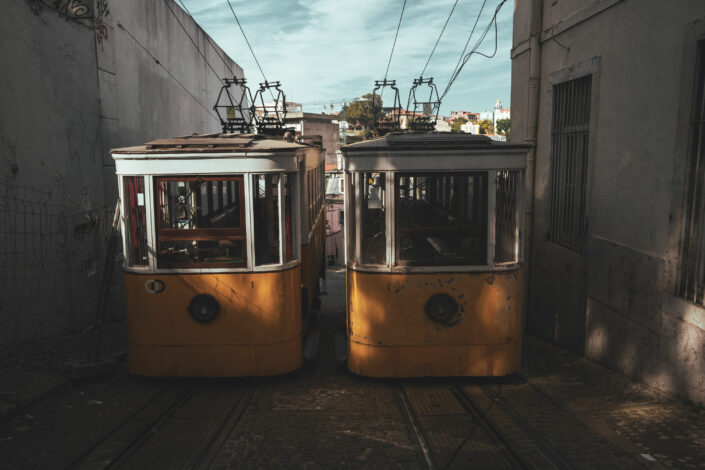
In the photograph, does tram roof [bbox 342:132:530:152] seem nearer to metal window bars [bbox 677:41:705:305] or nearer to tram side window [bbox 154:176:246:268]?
tram side window [bbox 154:176:246:268]

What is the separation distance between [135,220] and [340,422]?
296 cm

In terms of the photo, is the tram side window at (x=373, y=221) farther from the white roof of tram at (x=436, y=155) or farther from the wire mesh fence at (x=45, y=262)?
the wire mesh fence at (x=45, y=262)

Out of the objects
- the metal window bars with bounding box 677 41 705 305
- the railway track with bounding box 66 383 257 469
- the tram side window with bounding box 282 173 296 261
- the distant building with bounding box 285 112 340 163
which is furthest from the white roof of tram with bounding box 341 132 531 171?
the distant building with bounding box 285 112 340 163

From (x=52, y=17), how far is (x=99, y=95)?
1.48 metres

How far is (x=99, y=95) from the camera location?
336 inches

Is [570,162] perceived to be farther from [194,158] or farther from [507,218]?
[194,158]

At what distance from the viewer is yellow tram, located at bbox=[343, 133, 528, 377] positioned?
5.46 meters

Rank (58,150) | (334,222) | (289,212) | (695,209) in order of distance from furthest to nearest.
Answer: (334,222)
(58,150)
(289,212)
(695,209)

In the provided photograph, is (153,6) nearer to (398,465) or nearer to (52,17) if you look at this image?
(52,17)

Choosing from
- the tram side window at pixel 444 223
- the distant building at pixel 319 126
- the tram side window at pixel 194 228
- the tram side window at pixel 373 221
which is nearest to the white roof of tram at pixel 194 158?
the tram side window at pixel 194 228

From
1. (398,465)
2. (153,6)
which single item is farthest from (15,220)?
(153,6)

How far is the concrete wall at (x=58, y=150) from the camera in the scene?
6480mm

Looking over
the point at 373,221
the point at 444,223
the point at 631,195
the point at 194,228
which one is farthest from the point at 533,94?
the point at 194,228

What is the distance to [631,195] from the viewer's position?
619 centimetres
